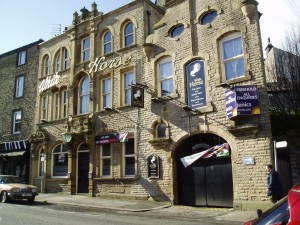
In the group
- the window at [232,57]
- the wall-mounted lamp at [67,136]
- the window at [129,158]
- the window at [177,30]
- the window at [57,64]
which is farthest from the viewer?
the window at [57,64]

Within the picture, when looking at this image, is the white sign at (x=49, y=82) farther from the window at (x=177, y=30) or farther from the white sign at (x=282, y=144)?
the white sign at (x=282, y=144)

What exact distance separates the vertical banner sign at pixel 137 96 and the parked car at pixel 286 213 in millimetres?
13698

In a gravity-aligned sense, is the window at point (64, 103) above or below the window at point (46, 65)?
below

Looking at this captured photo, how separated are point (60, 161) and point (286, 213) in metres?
20.5

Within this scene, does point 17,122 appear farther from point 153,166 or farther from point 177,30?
point 177,30

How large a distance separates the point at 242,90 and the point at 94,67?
1071 cm

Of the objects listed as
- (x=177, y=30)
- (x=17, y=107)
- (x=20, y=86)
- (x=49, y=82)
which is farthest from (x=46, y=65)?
(x=177, y=30)

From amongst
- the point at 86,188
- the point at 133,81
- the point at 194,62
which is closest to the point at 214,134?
the point at 194,62

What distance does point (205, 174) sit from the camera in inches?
594

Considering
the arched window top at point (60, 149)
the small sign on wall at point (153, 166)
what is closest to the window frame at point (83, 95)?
the arched window top at point (60, 149)

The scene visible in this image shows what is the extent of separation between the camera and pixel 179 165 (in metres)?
16.1

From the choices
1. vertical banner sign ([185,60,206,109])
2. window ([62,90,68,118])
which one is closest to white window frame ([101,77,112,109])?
window ([62,90,68,118])

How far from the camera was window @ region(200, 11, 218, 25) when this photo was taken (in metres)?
16.2

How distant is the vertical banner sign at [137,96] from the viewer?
16.9m
